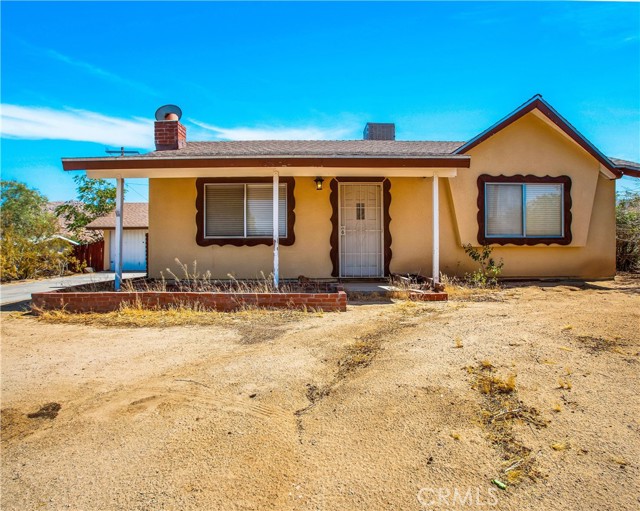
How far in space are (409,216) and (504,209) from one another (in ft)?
7.33

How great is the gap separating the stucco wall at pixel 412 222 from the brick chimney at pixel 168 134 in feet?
3.44

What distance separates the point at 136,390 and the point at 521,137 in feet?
32.7

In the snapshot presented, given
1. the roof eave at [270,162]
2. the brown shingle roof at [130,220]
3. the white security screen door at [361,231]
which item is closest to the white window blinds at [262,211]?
the white security screen door at [361,231]

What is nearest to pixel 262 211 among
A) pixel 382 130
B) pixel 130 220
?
pixel 382 130

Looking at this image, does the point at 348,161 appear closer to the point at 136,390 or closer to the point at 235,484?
the point at 136,390

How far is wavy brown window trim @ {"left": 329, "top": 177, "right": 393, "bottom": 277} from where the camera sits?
10195mm

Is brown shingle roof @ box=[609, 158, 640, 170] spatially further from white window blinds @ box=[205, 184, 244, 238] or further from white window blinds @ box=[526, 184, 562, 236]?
white window blinds @ box=[205, 184, 244, 238]

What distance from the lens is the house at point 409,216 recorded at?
10.0m

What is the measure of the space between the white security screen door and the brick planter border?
336cm

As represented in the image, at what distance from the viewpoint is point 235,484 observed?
2.46 metres

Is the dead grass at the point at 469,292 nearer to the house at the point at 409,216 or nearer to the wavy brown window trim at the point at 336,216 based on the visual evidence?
the house at the point at 409,216

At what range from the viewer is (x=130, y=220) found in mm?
22219

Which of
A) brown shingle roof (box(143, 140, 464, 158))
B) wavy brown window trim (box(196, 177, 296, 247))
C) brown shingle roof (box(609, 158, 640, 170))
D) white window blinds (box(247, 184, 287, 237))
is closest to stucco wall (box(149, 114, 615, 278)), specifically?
wavy brown window trim (box(196, 177, 296, 247))

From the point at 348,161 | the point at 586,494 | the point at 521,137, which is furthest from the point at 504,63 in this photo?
the point at 586,494
